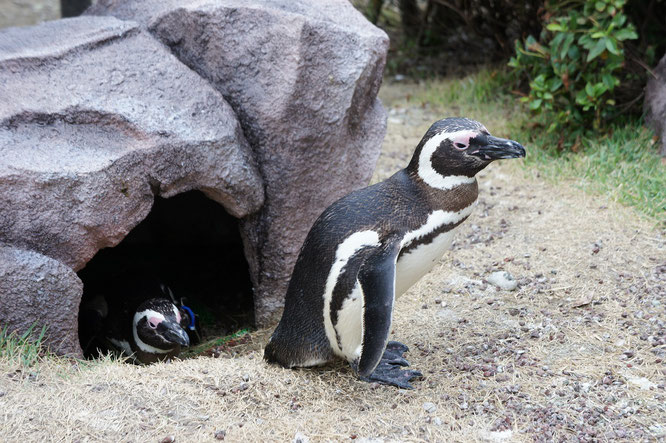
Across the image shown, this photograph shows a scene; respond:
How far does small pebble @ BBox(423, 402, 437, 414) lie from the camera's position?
8.16ft

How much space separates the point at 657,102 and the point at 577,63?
1.70ft

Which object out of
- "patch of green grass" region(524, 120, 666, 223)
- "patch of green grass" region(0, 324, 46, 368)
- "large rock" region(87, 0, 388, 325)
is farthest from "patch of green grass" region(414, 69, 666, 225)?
"patch of green grass" region(0, 324, 46, 368)

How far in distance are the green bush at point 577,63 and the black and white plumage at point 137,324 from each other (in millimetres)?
2489

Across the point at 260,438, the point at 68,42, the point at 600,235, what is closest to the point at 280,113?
the point at 68,42

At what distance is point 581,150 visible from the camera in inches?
180

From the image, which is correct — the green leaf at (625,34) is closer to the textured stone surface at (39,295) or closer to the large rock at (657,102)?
the large rock at (657,102)

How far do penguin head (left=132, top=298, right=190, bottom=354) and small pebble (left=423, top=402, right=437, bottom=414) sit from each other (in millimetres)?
1312

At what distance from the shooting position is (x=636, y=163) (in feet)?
13.9

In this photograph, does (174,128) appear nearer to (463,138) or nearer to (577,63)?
(463,138)

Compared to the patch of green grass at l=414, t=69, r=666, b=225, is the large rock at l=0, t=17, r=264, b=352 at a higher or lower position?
higher

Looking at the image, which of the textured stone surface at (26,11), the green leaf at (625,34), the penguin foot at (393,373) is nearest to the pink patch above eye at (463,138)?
the penguin foot at (393,373)

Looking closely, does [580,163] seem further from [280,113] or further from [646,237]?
[280,113]

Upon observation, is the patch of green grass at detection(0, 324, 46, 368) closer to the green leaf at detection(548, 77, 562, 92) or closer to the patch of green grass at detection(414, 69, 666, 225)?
the patch of green grass at detection(414, 69, 666, 225)

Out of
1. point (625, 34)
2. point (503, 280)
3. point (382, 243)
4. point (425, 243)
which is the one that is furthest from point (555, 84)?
point (382, 243)
